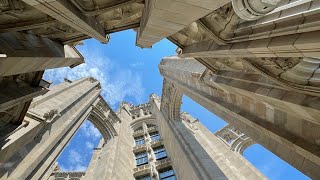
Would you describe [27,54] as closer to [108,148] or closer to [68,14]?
[68,14]

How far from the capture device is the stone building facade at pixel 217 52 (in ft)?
16.0

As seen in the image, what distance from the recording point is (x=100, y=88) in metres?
26.9

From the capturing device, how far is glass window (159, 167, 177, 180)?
859 inches

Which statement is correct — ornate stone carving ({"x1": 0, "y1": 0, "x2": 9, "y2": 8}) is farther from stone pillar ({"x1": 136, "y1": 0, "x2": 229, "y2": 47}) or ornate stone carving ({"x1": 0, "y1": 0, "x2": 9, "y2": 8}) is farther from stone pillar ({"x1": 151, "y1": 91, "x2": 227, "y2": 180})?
stone pillar ({"x1": 151, "y1": 91, "x2": 227, "y2": 180})

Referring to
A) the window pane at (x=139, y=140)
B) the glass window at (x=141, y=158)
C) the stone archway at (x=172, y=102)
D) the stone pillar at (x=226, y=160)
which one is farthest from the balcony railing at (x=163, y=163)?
the window pane at (x=139, y=140)

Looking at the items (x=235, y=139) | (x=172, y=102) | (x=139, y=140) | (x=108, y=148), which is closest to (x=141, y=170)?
(x=108, y=148)

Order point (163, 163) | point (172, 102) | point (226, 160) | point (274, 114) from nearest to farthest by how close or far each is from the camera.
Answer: point (274, 114)
point (226, 160)
point (163, 163)
point (172, 102)

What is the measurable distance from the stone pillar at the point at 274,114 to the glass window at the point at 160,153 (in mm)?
14705

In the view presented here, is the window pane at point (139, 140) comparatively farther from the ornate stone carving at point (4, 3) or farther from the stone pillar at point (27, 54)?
the ornate stone carving at point (4, 3)

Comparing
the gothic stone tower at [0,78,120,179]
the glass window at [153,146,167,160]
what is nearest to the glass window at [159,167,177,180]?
the glass window at [153,146,167,160]

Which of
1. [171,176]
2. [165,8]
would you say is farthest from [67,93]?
[165,8]

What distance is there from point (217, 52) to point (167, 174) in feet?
56.1

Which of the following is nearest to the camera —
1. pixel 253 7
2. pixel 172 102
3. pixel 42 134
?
pixel 253 7

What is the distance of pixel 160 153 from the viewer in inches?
1055
